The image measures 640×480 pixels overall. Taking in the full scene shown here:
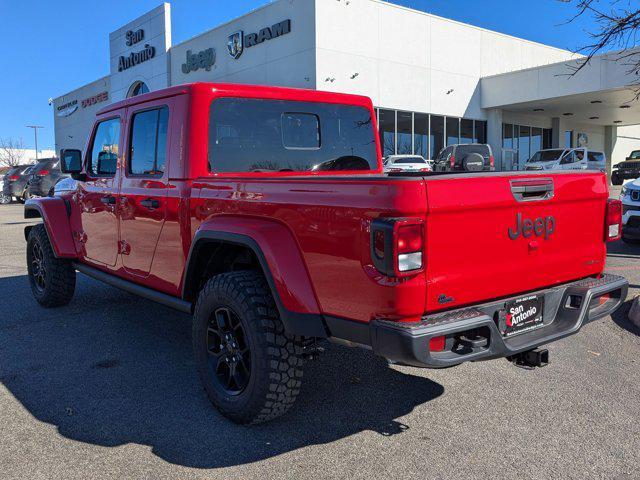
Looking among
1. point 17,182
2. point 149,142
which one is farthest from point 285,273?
point 17,182

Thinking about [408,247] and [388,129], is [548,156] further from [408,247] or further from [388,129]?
[408,247]

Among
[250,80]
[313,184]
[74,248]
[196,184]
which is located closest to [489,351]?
[313,184]

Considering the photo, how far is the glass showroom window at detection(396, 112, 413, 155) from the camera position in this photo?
2506 cm

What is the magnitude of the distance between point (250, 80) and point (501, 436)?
2357 cm

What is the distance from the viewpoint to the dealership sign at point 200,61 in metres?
26.7

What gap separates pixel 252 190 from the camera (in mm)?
3176

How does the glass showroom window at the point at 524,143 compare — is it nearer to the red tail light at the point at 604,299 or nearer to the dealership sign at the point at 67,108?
the red tail light at the point at 604,299

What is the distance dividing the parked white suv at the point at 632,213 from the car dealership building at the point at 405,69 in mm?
12168

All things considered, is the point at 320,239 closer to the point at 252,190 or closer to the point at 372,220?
the point at 372,220

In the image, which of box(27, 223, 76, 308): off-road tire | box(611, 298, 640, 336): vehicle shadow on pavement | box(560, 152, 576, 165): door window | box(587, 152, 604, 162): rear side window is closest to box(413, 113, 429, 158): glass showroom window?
box(560, 152, 576, 165): door window

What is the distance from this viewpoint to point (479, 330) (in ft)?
8.95

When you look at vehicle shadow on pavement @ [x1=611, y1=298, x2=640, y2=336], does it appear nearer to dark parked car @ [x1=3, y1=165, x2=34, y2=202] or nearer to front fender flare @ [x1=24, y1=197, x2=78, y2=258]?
front fender flare @ [x1=24, y1=197, x2=78, y2=258]

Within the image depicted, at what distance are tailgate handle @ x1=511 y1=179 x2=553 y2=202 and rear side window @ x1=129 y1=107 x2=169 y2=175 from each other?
2.33 metres

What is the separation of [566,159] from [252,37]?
1437 cm
